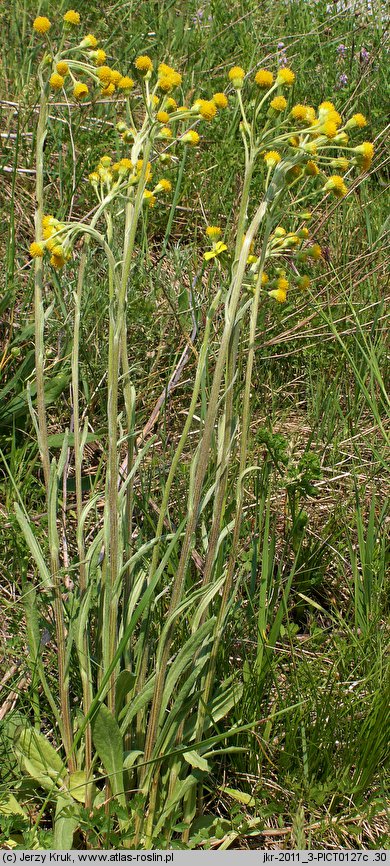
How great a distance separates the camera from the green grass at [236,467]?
5.70ft

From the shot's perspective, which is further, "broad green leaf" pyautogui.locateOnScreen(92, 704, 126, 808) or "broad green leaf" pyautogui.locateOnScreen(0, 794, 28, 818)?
"broad green leaf" pyautogui.locateOnScreen(0, 794, 28, 818)

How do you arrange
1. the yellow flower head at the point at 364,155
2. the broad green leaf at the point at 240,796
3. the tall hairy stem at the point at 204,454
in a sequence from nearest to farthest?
the tall hairy stem at the point at 204,454 → the yellow flower head at the point at 364,155 → the broad green leaf at the point at 240,796

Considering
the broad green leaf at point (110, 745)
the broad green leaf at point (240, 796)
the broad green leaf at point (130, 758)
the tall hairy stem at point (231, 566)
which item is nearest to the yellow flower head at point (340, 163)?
the tall hairy stem at point (231, 566)

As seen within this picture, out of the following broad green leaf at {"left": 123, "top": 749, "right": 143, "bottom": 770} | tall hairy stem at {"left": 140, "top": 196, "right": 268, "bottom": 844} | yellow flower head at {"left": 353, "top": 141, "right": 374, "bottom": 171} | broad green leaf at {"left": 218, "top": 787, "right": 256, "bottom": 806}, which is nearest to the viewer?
tall hairy stem at {"left": 140, "top": 196, "right": 268, "bottom": 844}

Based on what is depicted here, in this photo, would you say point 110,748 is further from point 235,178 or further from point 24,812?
point 235,178

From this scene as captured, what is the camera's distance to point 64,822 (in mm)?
1561

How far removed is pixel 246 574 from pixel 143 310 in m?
1.20

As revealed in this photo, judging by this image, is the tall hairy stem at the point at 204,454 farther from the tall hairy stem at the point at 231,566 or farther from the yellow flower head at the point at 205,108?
the yellow flower head at the point at 205,108

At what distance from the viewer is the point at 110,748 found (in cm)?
157

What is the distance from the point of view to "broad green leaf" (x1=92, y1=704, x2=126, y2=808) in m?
1.53

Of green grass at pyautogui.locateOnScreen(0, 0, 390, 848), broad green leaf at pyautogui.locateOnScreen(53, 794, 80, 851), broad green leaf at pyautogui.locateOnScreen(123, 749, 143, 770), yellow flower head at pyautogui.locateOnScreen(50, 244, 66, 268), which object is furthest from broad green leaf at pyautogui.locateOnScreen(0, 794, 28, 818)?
yellow flower head at pyautogui.locateOnScreen(50, 244, 66, 268)

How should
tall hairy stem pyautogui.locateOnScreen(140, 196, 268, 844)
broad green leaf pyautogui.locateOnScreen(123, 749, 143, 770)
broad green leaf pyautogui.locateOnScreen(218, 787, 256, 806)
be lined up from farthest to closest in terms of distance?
broad green leaf pyautogui.locateOnScreen(218, 787, 256, 806) → broad green leaf pyautogui.locateOnScreen(123, 749, 143, 770) → tall hairy stem pyautogui.locateOnScreen(140, 196, 268, 844)

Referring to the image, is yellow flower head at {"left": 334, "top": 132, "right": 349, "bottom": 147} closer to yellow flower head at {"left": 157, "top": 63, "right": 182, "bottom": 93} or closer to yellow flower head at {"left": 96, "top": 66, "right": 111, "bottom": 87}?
yellow flower head at {"left": 157, "top": 63, "right": 182, "bottom": 93}

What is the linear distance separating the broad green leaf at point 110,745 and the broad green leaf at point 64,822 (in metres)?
0.09
